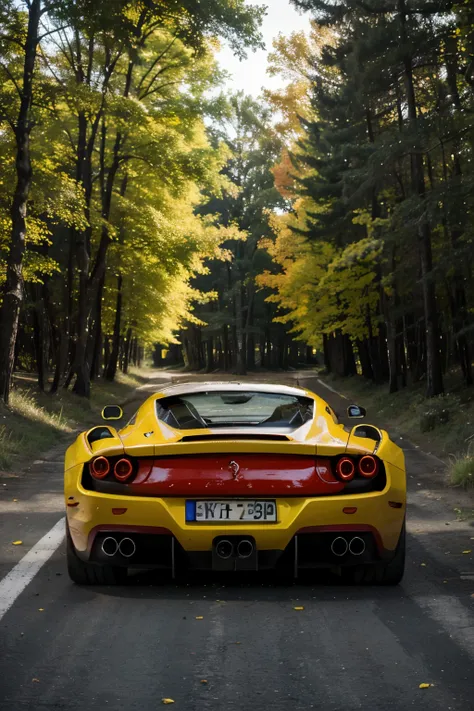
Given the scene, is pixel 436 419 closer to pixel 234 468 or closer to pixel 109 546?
pixel 234 468

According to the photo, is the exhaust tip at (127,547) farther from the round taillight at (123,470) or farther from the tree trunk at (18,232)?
the tree trunk at (18,232)

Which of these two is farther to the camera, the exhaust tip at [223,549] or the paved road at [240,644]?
the exhaust tip at [223,549]

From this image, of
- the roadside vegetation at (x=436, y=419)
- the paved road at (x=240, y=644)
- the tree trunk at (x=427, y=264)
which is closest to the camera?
the paved road at (x=240, y=644)

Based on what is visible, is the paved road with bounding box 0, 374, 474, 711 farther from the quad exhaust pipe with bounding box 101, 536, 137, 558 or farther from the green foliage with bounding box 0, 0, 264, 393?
the green foliage with bounding box 0, 0, 264, 393

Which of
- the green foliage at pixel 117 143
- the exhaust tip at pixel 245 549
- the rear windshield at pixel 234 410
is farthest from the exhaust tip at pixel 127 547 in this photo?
the green foliage at pixel 117 143

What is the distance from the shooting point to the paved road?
4039mm

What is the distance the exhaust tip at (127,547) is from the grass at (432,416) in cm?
779

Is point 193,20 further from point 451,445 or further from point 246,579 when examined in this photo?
point 246,579

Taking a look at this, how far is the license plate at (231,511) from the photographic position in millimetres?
5812

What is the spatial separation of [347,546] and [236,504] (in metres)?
0.71

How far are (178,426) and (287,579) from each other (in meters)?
1.23

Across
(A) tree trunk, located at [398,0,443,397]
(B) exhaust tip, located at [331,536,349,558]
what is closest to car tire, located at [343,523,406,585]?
(B) exhaust tip, located at [331,536,349,558]

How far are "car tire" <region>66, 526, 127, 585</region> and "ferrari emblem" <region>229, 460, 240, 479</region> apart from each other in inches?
40.8

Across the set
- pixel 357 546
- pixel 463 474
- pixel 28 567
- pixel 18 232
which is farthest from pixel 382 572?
pixel 18 232
